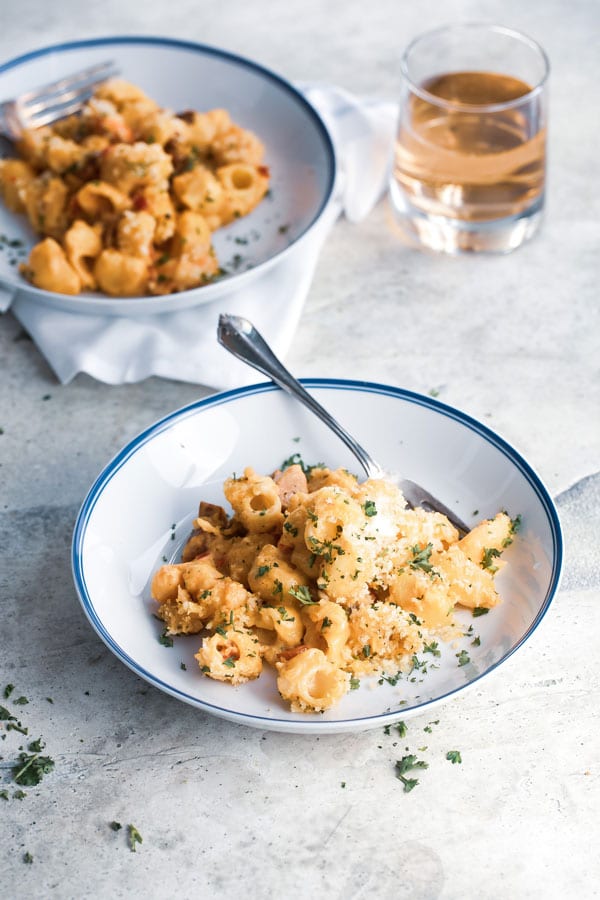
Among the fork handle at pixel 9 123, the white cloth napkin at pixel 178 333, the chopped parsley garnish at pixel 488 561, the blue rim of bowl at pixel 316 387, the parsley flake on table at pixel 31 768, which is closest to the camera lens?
the blue rim of bowl at pixel 316 387

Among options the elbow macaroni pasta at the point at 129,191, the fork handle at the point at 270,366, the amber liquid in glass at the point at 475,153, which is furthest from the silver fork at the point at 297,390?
the amber liquid in glass at the point at 475,153

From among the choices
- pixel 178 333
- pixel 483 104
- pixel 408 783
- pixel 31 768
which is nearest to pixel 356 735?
pixel 408 783

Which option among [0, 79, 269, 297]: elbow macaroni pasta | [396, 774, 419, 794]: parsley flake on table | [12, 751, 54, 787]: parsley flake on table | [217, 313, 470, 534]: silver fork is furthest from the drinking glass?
[12, 751, 54, 787]: parsley flake on table

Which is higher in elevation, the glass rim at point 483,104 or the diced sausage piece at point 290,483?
the glass rim at point 483,104

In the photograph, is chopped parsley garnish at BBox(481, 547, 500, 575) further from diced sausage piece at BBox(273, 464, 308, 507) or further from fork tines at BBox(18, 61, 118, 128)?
fork tines at BBox(18, 61, 118, 128)

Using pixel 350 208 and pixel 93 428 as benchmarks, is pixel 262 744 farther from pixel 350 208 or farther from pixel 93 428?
pixel 350 208

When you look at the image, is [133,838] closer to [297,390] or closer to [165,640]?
[165,640]

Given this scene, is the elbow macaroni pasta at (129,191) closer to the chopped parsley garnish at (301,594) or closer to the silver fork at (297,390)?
the silver fork at (297,390)
